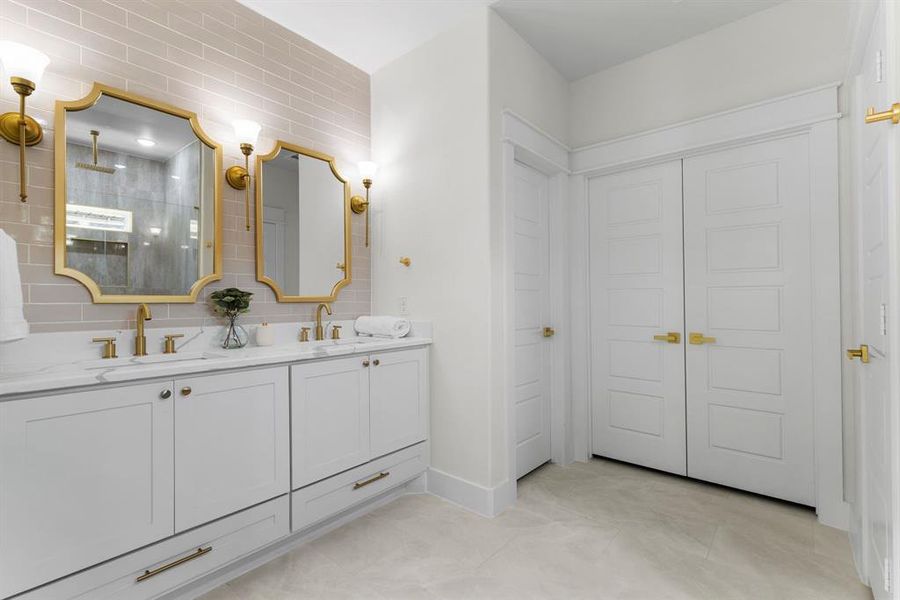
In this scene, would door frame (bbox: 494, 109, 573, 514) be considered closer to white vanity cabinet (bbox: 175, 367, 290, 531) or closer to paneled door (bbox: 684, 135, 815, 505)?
paneled door (bbox: 684, 135, 815, 505)

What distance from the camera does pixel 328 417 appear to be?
2135 millimetres

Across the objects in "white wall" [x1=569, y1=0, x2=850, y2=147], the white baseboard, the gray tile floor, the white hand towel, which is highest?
"white wall" [x1=569, y1=0, x2=850, y2=147]

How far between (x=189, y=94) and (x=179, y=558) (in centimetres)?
213

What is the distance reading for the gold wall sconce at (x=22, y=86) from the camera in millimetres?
1593

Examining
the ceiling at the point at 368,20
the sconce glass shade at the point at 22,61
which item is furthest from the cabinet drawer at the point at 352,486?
the ceiling at the point at 368,20

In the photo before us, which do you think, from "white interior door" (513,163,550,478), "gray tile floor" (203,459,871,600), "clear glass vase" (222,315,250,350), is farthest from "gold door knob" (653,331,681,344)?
"clear glass vase" (222,315,250,350)

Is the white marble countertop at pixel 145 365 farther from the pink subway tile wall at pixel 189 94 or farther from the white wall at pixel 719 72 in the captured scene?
the white wall at pixel 719 72

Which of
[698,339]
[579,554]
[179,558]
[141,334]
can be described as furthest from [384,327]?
[698,339]

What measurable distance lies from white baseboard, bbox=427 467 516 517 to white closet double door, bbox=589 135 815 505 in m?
1.08

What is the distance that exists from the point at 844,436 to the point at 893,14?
1998mm

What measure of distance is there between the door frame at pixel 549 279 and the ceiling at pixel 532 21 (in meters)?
0.57

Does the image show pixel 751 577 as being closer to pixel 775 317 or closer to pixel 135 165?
pixel 775 317

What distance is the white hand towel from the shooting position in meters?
1.32

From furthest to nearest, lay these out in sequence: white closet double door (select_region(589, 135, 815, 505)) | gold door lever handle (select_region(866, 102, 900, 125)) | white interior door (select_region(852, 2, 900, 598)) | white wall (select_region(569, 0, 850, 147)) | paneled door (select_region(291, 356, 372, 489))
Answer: white closet double door (select_region(589, 135, 815, 505)) → white wall (select_region(569, 0, 850, 147)) → paneled door (select_region(291, 356, 372, 489)) → white interior door (select_region(852, 2, 900, 598)) → gold door lever handle (select_region(866, 102, 900, 125))
